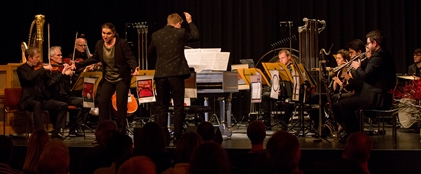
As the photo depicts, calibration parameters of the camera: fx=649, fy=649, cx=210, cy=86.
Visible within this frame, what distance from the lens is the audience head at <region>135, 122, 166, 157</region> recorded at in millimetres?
4480

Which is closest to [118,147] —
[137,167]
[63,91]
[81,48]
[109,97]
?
[137,167]

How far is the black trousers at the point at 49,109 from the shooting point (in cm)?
881

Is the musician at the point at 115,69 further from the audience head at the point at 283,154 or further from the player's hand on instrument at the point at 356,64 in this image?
the audience head at the point at 283,154

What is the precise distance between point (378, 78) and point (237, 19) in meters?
5.64

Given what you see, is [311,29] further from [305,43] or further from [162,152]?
[162,152]

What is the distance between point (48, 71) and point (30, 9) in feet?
12.3

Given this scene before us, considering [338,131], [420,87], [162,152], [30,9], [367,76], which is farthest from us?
[30,9]

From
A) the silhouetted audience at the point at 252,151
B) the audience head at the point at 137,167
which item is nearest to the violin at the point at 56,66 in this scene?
the silhouetted audience at the point at 252,151

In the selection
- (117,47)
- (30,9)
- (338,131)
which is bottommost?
(338,131)

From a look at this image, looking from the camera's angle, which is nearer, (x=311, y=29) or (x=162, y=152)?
(x=162, y=152)

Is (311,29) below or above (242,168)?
above

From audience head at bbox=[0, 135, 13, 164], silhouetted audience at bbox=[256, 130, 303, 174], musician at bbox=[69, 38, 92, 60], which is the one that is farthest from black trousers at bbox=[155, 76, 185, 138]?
silhouetted audience at bbox=[256, 130, 303, 174]

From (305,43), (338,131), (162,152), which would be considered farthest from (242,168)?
(305,43)

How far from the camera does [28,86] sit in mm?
8875
